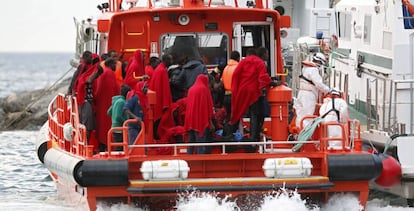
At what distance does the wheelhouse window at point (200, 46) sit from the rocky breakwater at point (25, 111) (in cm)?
1513

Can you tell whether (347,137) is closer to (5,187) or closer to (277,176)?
(277,176)

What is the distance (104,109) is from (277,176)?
3065mm

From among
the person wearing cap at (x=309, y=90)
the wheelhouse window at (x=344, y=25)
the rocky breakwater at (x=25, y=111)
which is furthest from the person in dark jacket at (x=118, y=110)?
the rocky breakwater at (x=25, y=111)

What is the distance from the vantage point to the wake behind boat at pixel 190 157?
47.0ft

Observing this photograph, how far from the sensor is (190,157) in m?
14.7

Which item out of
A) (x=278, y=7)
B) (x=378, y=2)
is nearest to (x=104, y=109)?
(x=378, y=2)

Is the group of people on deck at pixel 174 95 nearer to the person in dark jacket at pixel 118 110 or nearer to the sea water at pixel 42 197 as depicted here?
the person in dark jacket at pixel 118 110

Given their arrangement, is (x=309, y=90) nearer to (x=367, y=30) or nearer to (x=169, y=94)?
(x=169, y=94)

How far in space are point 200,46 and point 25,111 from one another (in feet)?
63.0

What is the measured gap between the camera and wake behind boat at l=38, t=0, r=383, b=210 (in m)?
14.3

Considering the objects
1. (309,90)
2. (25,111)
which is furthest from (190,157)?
(25,111)

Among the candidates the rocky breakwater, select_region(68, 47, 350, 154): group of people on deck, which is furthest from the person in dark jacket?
the rocky breakwater

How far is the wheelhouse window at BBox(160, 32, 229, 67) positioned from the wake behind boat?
0.07ft

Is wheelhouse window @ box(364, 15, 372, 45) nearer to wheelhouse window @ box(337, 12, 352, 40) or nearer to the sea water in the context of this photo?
wheelhouse window @ box(337, 12, 352, 40)
